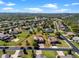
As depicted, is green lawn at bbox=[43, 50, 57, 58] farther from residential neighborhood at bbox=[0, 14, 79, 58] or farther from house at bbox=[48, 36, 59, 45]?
house at bbox=[48, 36, 59, 45]

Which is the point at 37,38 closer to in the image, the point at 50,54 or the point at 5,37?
the point at 50,54

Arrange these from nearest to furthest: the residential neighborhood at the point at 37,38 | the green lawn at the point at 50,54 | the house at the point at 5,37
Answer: the green lawn at the point at 50,54 < the residential neighborhood at the point at 37,38 < the house at the point at 5,37

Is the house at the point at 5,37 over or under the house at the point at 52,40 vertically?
over

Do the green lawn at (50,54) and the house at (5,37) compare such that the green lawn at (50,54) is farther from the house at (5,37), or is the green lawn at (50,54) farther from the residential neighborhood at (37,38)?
the house at (5,37)

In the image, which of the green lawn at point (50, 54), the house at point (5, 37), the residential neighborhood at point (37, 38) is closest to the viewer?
the green lawn at point (50, 54)

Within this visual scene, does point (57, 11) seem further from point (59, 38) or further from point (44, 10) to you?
point (59, 38)

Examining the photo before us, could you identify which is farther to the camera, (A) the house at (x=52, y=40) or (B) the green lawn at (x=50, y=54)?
(A) the house at (x=52, y=40)

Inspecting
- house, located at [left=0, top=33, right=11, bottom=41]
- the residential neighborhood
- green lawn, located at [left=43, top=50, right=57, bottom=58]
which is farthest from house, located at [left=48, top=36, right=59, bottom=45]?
house, located at [left=0, top=33, right=11, bottom=41]

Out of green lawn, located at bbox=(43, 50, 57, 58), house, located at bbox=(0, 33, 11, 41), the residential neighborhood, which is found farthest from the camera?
house, located at bbox=(0, 33, 11, 41)

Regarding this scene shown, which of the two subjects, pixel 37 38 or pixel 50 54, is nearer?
pixel 50 54

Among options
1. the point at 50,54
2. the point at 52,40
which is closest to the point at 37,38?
the point at 52,40

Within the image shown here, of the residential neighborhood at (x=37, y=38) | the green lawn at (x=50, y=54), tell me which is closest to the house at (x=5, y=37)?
the residential neighborhood at (x=37, y=38)
